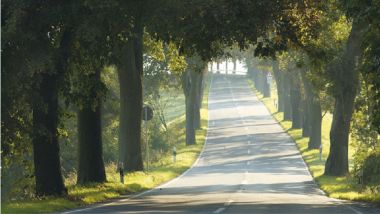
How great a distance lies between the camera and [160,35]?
21.6 m

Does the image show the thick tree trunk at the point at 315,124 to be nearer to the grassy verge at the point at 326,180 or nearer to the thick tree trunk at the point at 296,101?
the grassy verge at the point at 326,180

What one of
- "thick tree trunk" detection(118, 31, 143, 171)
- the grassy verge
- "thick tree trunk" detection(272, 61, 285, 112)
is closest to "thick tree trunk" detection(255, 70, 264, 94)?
"thick tree trunk" detection(272, 61, 285, 112)

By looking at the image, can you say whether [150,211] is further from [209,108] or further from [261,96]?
[261,96]

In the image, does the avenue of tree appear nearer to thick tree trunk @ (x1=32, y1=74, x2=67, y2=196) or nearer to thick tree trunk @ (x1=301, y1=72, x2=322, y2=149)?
thick tree trunk @ (x1=32, y1=74, x2=67, y2=196)

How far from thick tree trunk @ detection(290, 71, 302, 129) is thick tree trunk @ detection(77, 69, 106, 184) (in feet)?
129

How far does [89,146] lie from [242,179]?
45.7ft

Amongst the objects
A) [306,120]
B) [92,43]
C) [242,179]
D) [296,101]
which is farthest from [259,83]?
[92,43]

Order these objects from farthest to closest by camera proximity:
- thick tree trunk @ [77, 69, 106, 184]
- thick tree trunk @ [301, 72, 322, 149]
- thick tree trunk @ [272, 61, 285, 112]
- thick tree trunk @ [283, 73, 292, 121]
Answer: thick tree trunk @ [283, 73, 292, 121], thick tree trunk @ [272, 61, 285, 112], thick tree trunk @ [301, 72, 322, 149], thick tree trunk @ [77, 69, 106, 184]

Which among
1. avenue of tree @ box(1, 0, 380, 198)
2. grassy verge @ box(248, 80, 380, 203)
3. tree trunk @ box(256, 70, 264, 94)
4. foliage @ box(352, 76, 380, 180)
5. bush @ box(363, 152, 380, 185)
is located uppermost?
tree trunk @ box(256, 70, 264, 94)

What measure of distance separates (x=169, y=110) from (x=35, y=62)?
107m

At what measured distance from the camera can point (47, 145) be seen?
2388 cm

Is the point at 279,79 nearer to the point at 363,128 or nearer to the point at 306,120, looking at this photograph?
the point at 306,120

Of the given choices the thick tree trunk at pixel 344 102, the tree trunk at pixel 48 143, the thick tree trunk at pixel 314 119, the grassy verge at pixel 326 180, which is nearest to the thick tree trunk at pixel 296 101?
the grassy verge at pixel 326 180

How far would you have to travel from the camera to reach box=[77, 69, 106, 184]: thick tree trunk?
28906mm
